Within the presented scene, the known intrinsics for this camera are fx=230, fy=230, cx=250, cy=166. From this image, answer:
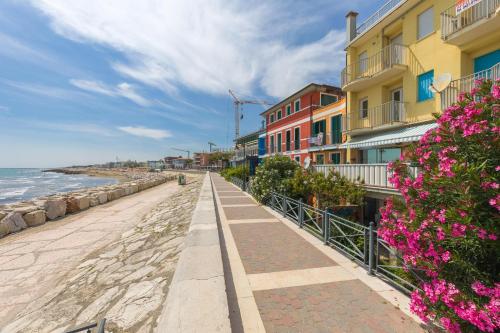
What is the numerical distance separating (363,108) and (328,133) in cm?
399

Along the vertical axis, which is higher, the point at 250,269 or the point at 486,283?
the point at 486,283

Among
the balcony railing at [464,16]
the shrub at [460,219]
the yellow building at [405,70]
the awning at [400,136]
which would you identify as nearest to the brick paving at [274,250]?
the shrub at [460,219]

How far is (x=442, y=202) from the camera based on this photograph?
2738 millimetres

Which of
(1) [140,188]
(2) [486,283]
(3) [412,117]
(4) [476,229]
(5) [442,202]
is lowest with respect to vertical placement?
(1) [140,188]

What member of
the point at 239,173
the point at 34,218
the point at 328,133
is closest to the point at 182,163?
the point at 239,173

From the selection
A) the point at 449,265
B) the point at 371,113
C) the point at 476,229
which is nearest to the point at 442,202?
the point at 476,229

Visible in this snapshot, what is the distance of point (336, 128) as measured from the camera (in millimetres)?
18109

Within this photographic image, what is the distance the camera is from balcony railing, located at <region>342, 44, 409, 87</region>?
11.8 metres

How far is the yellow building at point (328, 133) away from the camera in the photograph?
673 inches

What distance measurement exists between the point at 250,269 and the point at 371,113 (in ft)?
41.0

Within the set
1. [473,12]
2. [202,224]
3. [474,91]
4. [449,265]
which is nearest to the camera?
[449,265]

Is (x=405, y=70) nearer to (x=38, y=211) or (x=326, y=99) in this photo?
(x=326, y=99)

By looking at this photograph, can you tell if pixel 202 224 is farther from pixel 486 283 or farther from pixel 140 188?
→ pixel 140 188

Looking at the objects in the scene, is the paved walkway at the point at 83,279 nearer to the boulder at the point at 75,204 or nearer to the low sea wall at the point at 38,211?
the low sea wall at the point at 38,211
